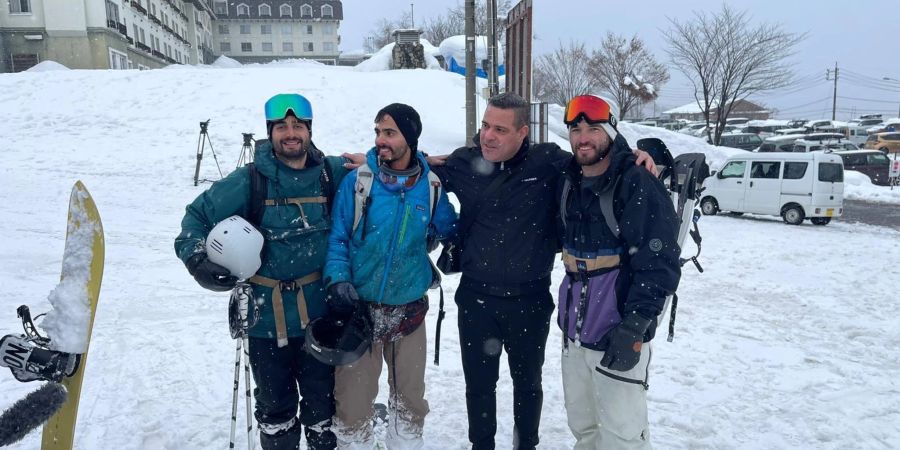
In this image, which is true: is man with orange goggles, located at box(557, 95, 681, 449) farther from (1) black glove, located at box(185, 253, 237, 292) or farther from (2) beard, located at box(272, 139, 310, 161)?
(1) black glove, located at box(185, 253, 237, 292)

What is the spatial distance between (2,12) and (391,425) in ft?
127

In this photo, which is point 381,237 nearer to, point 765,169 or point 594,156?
point 594,156

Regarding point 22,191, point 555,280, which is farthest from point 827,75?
point 22,191

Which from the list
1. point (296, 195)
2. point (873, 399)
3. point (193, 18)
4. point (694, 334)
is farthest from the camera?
point (193, 18)

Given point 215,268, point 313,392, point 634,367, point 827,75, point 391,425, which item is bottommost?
point 391,425

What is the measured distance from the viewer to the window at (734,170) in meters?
14.3

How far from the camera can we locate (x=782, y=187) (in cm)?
1350

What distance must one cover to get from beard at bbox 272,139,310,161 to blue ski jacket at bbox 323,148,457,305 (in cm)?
27

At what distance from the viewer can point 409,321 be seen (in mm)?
2967

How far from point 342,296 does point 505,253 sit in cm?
92

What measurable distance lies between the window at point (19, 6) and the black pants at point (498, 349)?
125 feet

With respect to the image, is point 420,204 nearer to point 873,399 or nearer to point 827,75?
point 873,399

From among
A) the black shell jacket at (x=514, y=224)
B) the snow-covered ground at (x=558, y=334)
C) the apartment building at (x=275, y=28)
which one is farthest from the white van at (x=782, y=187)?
the apartment building at (x=275, y=28)

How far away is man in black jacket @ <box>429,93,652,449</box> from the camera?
296cm
